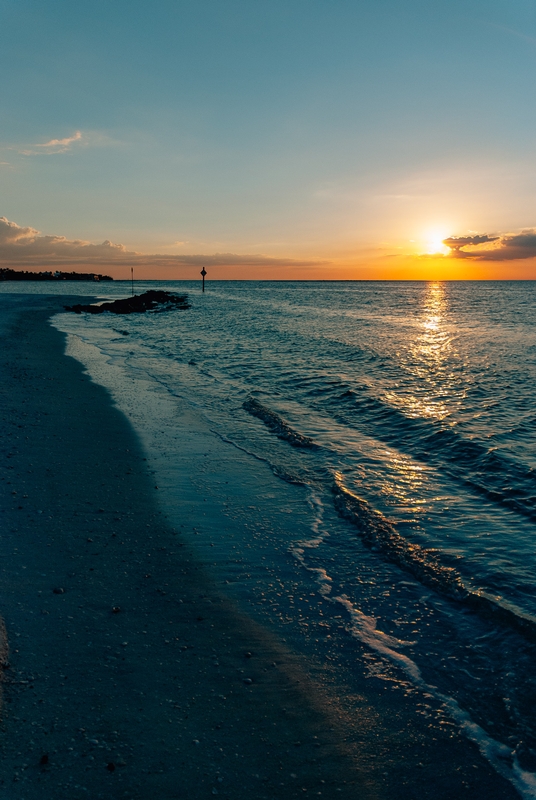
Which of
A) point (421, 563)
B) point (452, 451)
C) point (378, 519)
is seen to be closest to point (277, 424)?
point (452, 451)

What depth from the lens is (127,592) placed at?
5891mm

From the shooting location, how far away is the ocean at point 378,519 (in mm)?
4984

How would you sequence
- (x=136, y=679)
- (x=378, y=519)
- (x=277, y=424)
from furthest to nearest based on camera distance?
(x=277, y=424) → (x=378, y=519) → (x=136, y=679)

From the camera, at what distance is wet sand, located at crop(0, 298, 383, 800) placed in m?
3.67

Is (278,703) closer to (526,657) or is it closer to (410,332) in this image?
(526,657)

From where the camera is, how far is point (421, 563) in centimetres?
707

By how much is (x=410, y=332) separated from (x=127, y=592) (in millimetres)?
41462

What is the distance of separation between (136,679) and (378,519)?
497 cm

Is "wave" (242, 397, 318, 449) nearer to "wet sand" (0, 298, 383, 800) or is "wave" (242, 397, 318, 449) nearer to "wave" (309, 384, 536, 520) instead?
"wave" (309, 384, 536, 520)

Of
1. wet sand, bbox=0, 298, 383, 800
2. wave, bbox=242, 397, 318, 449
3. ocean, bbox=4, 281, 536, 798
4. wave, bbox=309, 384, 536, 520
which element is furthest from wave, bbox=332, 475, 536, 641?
wave, bbox=242, 397, 318, 449

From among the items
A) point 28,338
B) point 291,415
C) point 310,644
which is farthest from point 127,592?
point 28,338

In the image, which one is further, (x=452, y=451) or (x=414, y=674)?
(x=452, y=451)

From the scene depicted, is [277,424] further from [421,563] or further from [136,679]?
[136,679]

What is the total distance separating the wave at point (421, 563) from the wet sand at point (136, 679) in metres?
2.53
